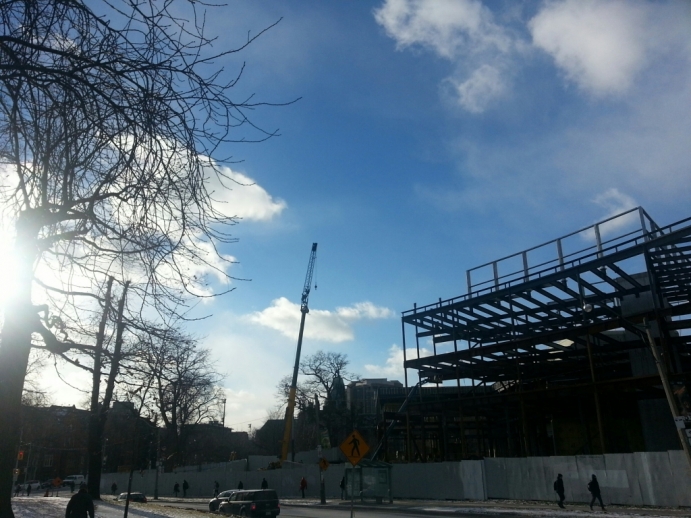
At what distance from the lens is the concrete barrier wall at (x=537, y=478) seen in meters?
22.7

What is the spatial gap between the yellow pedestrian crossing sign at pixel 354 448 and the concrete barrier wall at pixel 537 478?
1320 cm

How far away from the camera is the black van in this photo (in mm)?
22906

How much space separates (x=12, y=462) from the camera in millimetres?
8227

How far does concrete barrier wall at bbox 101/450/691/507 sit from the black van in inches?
472

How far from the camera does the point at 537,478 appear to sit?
27.8 m

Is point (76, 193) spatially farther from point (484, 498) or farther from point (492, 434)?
point (492, 434)

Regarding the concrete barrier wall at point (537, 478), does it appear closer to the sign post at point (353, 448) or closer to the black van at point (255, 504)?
the black van at point (255, 504)

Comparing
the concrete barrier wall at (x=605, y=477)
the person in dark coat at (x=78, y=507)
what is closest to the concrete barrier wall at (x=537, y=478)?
the concrete barrier wall at (x=605, y=477)

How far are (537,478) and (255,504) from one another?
13.7m

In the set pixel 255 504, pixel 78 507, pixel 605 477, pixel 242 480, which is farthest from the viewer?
pixel 242 480

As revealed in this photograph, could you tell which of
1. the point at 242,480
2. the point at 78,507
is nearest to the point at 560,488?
the point at 78,507

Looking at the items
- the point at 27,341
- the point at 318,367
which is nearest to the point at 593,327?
the point at 27,341

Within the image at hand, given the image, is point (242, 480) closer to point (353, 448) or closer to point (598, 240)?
point (598, 240)

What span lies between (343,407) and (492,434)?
36592 millimetres
